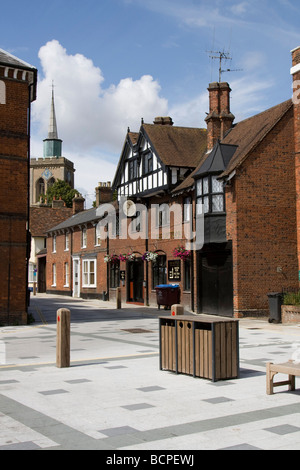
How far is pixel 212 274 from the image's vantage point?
2395cm

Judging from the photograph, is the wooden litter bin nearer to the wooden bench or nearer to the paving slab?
the paving slab

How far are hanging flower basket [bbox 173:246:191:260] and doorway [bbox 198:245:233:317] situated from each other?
117 centimetres

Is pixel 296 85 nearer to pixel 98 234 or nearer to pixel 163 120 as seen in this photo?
pixel 163 120

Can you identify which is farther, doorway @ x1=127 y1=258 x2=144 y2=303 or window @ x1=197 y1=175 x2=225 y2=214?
doorway @ x1=127 y1=258 x2=144 y2=303

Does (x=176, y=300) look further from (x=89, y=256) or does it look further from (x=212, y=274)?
(x=89, y=256)

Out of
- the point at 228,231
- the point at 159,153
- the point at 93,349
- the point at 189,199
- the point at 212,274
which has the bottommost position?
the point at 93,349

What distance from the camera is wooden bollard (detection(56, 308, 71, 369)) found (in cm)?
1030

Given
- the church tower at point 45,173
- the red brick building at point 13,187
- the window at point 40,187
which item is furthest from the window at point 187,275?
the window at point 40,187

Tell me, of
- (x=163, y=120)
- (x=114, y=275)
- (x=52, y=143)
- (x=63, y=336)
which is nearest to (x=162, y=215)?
(x=163, y=120)

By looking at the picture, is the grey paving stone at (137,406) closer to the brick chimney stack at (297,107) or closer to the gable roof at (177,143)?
the brick chimney stack at (297,107)

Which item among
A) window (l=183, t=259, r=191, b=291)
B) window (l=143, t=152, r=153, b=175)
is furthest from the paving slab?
window (l=143, t=152, r=153, b=175)

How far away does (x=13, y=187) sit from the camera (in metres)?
19.8
